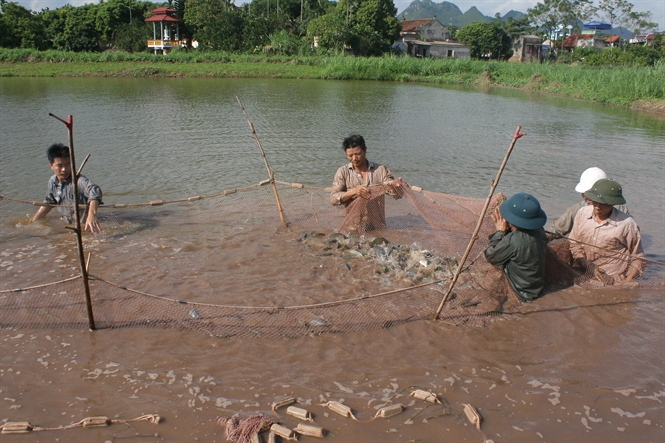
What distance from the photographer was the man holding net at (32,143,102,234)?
552cm

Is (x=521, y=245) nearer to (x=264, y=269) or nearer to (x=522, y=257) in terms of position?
(x=522, y=257)

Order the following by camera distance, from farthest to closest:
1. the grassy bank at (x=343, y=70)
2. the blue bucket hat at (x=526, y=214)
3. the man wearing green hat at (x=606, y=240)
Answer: the grassy bank at (x=343, y=70)
the man wearing green hat at (x=606, y=240)
the blue bucket hat at (x=526, y=214)

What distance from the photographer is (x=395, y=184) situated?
5367mm

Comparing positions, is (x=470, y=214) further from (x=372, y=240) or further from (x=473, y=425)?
(x=473, y=425)

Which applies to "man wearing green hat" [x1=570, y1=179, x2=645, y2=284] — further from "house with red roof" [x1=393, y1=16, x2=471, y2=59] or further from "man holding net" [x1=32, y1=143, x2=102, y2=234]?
"house with red roof" [x1=393, y1=16, x2=471, y2=59]

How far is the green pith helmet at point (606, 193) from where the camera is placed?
4.27 metres

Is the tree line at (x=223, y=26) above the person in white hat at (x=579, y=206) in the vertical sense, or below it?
above

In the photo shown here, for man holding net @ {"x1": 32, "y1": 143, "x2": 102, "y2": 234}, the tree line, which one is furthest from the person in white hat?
the tree line

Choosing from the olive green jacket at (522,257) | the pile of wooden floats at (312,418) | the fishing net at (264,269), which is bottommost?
the pile of wooden floats at (312,418)

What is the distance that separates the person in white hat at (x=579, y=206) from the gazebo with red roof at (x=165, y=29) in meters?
46.2

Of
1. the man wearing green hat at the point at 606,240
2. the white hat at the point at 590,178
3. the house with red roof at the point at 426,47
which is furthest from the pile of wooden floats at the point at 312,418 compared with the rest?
the house with red roof at the point at 426,47

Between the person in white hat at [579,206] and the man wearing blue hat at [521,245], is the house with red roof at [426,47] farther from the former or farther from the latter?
the man wearing blue hat at [521,245]

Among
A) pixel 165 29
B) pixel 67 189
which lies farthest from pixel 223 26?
pixel 67 189

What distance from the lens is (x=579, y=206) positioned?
4.96 meters
